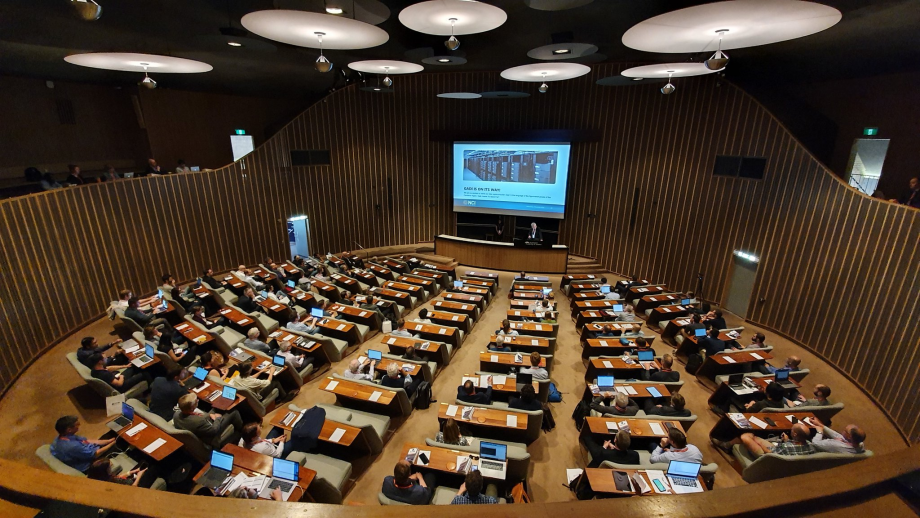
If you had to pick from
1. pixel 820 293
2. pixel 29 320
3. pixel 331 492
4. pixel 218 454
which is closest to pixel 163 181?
pixel 29 320

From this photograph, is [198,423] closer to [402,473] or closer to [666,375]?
[402,473]

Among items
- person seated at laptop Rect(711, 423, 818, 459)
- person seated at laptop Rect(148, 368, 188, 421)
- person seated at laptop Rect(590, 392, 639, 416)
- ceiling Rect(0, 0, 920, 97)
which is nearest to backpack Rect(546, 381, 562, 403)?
person seated at laptop Rect(590, 392, 639, 416)

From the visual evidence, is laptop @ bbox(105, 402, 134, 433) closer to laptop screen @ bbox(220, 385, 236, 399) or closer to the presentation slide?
laptop screen @ bbox(220, 385, 236, 399)

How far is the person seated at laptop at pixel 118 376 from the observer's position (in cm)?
525

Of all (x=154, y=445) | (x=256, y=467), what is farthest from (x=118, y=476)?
(x=256, y=467)

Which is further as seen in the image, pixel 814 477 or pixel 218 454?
pixel 218 454

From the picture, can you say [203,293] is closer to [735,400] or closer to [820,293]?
[735,400]

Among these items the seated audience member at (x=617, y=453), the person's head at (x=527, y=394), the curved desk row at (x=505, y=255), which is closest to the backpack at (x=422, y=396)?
the person's head at (x=527, y=394)

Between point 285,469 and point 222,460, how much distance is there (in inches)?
28.8

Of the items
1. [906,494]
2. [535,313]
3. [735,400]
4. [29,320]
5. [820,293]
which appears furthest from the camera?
[535,313]

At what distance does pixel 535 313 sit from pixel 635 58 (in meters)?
7.89

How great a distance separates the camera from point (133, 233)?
29.7 feet

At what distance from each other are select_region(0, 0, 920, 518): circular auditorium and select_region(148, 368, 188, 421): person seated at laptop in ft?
0.13

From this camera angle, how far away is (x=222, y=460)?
3932mm
